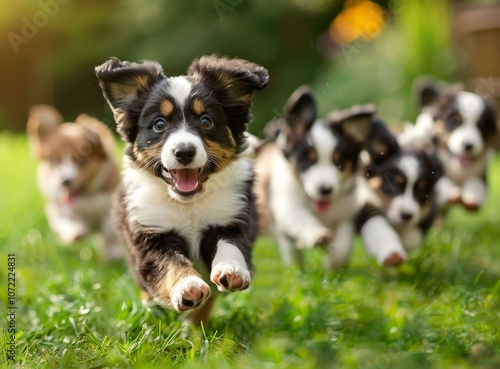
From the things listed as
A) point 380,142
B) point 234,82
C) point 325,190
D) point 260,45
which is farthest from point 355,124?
point 260,45

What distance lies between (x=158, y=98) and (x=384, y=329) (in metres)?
1.50

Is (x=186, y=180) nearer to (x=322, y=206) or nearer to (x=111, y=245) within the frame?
(x=322, y=206)

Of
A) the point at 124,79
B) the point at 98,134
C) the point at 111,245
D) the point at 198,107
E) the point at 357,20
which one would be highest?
the point at 124,79

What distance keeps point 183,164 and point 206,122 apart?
0.24 metres

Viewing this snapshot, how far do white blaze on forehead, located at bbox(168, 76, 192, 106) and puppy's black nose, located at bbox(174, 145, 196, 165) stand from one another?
8.7 inches

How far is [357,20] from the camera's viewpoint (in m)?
11.5

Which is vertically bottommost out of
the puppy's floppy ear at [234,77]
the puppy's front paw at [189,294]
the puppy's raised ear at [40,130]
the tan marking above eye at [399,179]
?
the tan marking above eye at [399,179]

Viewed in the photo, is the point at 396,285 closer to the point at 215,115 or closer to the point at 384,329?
the point at 384,329

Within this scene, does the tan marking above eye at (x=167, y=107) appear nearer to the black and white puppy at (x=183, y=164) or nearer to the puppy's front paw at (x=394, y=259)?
the black and white puppy at (x=183, y=164)

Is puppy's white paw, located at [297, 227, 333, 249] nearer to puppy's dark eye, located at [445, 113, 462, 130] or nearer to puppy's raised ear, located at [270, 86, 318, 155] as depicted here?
puppy's raised ear, located at [270, 86, 318, 155]

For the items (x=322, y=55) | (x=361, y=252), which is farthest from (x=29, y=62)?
(x=361, y=252)

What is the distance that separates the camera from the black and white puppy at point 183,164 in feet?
9.57

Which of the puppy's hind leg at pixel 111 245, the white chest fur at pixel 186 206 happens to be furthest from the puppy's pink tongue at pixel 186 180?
the puppy's hind leg at pixel 111 245

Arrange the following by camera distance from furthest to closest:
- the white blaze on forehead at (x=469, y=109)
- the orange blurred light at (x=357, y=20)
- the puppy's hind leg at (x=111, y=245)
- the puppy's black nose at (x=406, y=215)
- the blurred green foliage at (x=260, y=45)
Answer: the orange blurred light at (x=357, y=20), the blurred green foliage at (x=260, y=45), the white blaze on forehead at (x=469, y=109), the puppy's hind leg at (x=111, y=245), the puppy's black nose at (x=406, y=215)
